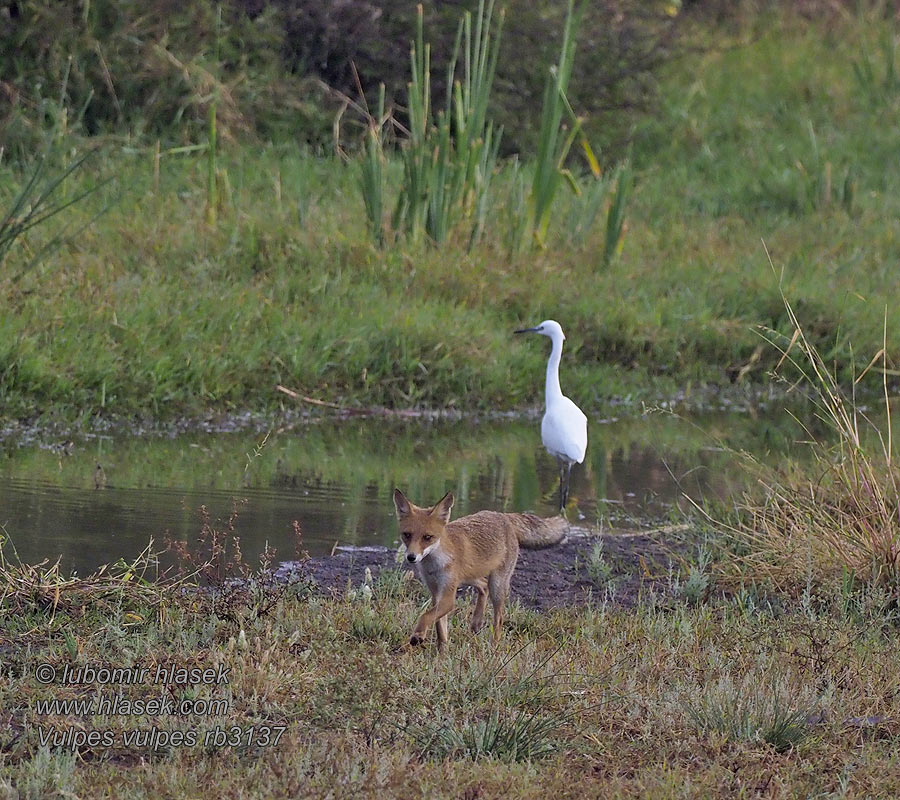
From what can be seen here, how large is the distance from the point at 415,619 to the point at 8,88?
949 cm

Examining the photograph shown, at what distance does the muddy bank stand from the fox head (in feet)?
2.20

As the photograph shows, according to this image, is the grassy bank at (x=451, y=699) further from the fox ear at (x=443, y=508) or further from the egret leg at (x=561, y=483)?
the egret leg at (x=561, y=483)

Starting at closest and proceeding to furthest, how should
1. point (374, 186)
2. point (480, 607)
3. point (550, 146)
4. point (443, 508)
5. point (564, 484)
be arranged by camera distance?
point (443, 508) → point (480, 607) → point (564, 484) → point (374, 186) → point (550, 146)

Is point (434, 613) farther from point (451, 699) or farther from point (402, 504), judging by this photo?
point (451, 699)

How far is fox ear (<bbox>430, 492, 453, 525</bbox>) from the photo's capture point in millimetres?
5039

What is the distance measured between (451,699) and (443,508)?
2.92 ft

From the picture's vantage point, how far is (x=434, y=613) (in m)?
4.99

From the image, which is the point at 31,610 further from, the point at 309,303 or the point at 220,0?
the point at 220,0

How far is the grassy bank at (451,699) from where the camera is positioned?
3.82 meters

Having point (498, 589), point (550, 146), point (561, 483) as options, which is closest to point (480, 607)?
point (498, 589)

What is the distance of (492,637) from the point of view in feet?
17.0

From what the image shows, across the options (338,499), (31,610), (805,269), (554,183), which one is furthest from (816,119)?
(31,610)

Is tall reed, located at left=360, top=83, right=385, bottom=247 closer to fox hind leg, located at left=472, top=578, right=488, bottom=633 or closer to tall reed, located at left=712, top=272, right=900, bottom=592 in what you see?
tall reed, located at left=712, top=272, right=900, bottom=592

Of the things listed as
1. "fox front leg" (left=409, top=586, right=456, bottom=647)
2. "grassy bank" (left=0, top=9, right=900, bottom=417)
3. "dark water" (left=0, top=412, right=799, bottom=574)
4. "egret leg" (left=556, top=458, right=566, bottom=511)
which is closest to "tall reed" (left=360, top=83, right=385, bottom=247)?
"grassy bank" (left=0, top=9, right=900, bottom=417)
